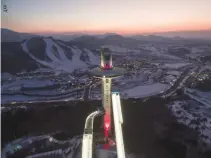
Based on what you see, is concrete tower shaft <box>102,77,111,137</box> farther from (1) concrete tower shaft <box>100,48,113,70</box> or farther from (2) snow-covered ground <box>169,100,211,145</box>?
(2) snow-covered ground <box>169,100,211,145</box>

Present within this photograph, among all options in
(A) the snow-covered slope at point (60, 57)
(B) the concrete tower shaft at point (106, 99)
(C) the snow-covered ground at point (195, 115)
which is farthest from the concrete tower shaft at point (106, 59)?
(A) the snow-covered slope at point (60, 57)

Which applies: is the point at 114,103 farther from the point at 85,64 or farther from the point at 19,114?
the point at 85,64

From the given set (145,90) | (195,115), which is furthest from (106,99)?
(145,90)

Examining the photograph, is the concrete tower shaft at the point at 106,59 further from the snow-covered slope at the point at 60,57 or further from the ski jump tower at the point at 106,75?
the snow-covered slope at the point at 60,57

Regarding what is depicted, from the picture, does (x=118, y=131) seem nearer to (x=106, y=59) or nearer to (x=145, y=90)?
(x=106, y=59)

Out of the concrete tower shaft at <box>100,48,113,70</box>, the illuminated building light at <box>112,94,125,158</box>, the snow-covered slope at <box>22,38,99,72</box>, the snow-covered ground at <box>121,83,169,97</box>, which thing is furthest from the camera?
the snow-covered slope at <box>22,38,99,72</box>

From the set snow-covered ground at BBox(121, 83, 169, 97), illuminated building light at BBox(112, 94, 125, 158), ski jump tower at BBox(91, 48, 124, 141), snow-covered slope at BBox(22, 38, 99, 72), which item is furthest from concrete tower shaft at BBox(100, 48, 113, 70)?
snow-covered slope at BBox(22, 38, 99, 72)

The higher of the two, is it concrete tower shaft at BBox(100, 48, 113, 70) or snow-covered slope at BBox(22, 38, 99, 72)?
concrete tower shaft at BBox(100, 48, 113, 70)
